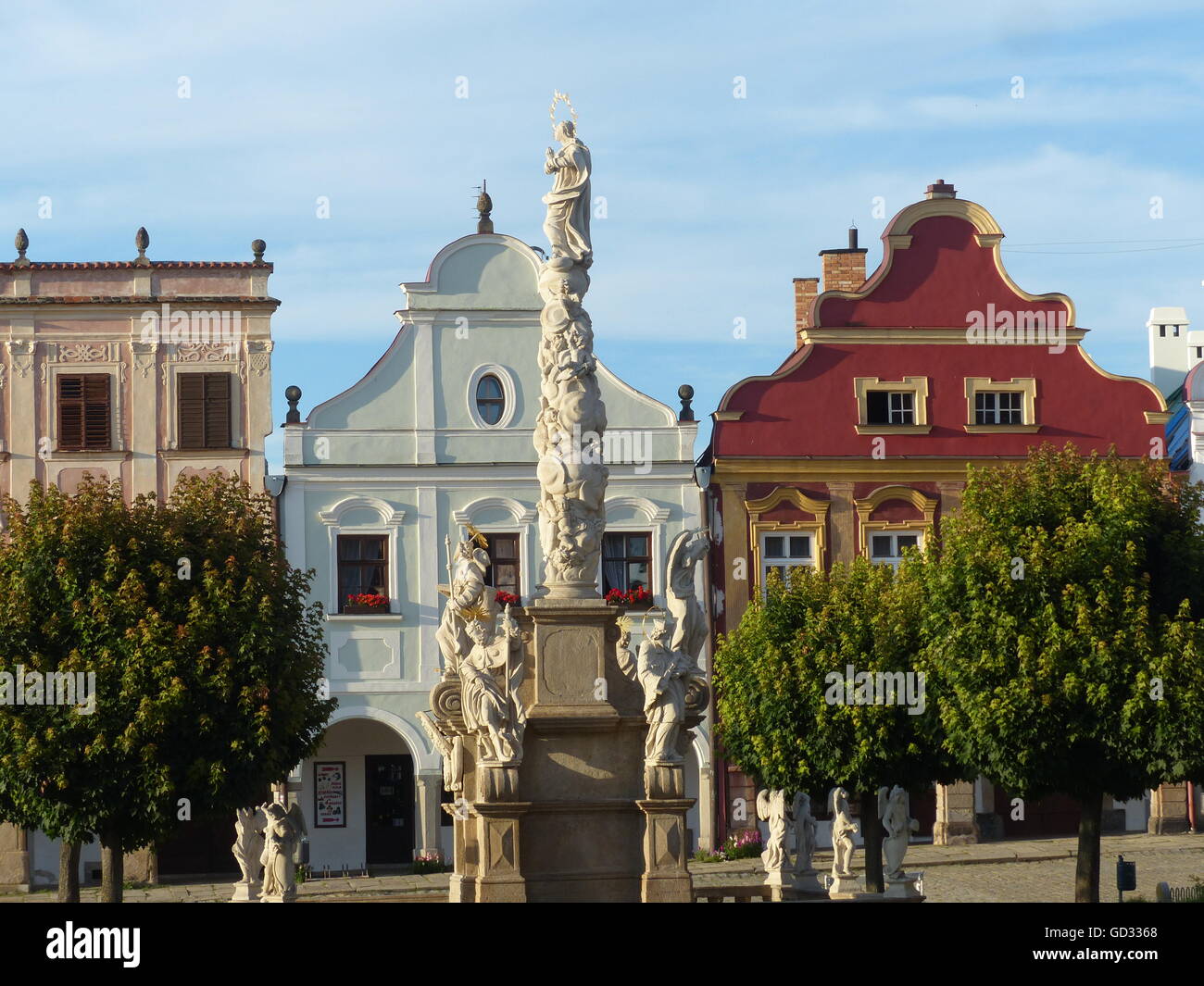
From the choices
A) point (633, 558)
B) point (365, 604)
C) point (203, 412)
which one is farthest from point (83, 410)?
point (633, 558)

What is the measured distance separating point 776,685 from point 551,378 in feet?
33.9

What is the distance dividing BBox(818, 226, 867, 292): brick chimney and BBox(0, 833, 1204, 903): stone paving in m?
12.0

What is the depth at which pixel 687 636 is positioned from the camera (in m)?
22.0

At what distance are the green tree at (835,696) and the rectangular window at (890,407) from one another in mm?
9986

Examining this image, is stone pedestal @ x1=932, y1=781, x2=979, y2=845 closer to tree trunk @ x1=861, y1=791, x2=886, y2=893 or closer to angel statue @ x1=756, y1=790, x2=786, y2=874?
tree trunk @ x1=861, y1=791, x2=886, y2=893

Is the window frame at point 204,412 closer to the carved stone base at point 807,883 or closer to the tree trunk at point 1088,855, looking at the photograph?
the carved stone base at point 807,883

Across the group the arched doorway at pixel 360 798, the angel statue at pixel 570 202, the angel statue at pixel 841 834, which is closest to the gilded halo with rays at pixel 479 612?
the angel statue at pixel 570 202

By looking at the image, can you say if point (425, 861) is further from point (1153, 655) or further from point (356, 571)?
point (1153, 655)

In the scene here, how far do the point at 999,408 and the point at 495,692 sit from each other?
23.9m

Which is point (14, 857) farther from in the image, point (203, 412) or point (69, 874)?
point (69, 874)

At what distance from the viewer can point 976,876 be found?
35781 mm

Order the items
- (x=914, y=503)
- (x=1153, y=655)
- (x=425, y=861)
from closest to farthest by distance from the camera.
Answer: (x=1153, y=655)
(x=425, y=861)
(x=914, y=503)

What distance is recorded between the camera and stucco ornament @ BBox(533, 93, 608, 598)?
22266mm
